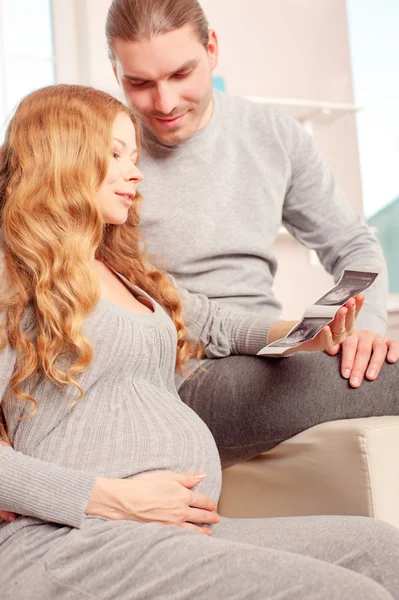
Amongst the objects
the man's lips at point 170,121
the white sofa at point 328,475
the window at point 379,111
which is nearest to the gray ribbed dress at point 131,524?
the white sofa at point 328,475

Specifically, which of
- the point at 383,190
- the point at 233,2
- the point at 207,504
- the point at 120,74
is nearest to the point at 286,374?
the point at 207,504

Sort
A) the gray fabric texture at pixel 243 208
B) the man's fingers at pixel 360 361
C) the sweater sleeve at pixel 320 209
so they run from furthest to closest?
1. the sweater sleeve at pixel 320 209
2. the gray fabric texture at pixel 243 208
3. the man's fingers at pixel 360 361

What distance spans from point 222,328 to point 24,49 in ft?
5.19

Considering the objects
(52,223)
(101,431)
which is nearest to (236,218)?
(52,223)

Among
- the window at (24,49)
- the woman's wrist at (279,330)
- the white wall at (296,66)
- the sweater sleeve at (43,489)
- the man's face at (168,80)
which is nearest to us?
the sweater sleeve at (43,489)

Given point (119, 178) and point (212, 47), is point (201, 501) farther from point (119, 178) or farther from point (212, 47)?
point (212, 47)

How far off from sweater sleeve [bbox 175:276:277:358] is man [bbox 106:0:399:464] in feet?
0.12

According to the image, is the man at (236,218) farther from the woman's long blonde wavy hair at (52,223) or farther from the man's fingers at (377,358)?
the woman's long blonde wavy hair at (52,223)

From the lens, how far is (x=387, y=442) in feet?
3.95

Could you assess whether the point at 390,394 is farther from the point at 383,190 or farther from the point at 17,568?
the point at 383,190

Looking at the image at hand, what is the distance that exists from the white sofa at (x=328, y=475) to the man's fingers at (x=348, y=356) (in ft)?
0.32

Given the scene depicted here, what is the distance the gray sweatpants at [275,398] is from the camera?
1.32 metres

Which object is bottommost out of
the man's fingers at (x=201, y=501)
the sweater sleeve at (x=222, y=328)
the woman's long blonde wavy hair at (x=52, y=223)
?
the man's fingers at (x=201, y=501)

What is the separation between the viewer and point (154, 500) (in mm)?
1015
